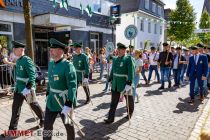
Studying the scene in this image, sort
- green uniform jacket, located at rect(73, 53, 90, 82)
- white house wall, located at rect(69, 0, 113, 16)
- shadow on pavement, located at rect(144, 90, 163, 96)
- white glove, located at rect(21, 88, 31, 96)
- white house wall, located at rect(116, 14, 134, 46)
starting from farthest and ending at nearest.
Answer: white house wall, located at rect(116, 14, 134, 46) < white house wall, located at rect(69, 0, 113, 16) < shadow on pavement, located at rect(144, 90, 163, 96) < green uniform jacket, located at rect(73, 53, 90, 82) < white glove, located at rect(21, 88, 31, 96)

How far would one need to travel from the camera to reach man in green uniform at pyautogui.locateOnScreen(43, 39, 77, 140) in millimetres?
3842

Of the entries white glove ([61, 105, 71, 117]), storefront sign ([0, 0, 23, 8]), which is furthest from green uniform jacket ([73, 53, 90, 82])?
storefront sign ([0, 0, 23, 8])

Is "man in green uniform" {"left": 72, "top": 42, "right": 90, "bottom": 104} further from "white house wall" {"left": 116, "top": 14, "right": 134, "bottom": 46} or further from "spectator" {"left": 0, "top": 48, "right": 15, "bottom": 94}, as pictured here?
"white house wall" {"left": 116, "top": 14, "right": 134, "bottom": 46}

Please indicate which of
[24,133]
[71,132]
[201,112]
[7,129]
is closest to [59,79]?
[71,132]

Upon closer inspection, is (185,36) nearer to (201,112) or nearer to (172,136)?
(201,112)

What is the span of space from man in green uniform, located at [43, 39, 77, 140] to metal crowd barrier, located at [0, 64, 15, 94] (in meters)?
5.43

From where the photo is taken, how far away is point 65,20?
1491 centimetres

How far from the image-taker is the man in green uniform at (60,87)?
3.84 metres

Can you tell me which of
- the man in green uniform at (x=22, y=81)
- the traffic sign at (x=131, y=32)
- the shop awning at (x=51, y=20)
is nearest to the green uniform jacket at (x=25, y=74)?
the man in green uniform at (x=22, y=81)

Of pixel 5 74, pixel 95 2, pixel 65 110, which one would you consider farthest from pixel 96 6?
pixel 65 110

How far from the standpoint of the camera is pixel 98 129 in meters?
5.43

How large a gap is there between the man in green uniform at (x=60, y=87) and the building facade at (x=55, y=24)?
30.9 feet

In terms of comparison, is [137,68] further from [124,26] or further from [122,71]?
[124,26]

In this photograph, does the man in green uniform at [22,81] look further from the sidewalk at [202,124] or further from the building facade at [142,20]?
the building facade at [142,20]
